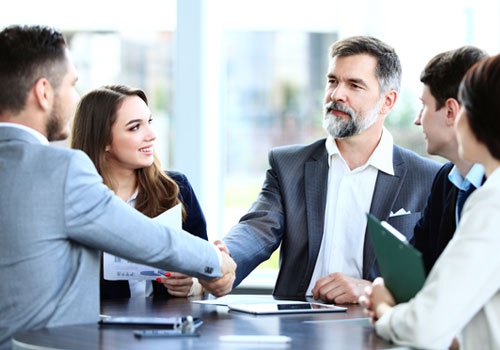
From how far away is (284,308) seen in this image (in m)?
2.72

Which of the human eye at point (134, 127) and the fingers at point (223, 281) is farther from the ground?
the human eye at point (134, 127)

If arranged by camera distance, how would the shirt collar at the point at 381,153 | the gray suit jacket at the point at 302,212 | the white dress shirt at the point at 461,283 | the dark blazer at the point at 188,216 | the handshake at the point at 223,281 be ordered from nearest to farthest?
the white dress shirt at the point at 461,283 → the handshake at the point at 223,281 → the dark blazer at the point at 188,216 → the gray suit jacket at the point at 302,212 → the shirt collar at the point at 381,153

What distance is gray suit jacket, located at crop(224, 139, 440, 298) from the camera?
3480mm

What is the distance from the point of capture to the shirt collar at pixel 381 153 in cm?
360

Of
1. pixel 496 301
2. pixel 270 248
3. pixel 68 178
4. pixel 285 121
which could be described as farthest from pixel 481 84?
pixel 285 121

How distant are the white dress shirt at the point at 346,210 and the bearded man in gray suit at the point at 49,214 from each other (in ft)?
3.78

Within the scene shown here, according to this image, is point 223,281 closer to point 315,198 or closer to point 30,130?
point 315,198

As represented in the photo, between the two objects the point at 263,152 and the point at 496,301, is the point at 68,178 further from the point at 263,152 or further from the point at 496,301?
the point at 263,152

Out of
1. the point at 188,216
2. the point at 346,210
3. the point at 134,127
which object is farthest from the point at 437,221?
the point at 134,127

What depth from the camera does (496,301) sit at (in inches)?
81.4

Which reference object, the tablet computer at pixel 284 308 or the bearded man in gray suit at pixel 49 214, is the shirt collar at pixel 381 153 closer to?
the tablet computer at pixel 284 308

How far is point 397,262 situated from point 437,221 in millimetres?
1011

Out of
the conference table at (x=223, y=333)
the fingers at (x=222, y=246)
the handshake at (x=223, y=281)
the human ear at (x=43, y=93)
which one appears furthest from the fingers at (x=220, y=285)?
the human ear at (x=43, y=93)

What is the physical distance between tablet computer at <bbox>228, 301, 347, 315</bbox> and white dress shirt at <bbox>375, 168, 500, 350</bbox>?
69 cm
